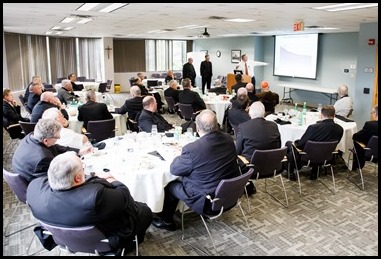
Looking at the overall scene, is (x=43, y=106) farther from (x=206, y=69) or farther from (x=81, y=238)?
(x=206, y=69)

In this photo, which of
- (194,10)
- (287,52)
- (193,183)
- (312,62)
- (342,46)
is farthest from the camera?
(287,52)

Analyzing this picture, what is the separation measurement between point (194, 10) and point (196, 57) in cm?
1190

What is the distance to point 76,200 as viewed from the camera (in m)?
2.35

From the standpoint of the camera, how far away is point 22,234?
12.2ft

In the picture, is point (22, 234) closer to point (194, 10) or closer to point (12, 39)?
point (194, 10)

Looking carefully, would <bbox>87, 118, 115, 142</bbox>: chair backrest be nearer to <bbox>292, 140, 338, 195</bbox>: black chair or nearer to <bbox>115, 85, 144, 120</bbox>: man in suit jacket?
<bbox>115, 85, 144, 120</bbox>: man in suit jacket

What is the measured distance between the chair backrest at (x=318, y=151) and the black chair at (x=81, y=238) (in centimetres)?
291

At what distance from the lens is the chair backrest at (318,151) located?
4461mm

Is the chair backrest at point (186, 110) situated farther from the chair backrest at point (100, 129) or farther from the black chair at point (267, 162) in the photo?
the black chair at point (267, 162)

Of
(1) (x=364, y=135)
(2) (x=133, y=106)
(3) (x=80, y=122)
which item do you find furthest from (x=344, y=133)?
(3) (x=80, y=122)

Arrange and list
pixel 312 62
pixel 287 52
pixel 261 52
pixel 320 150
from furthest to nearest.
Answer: pixel 261 52 < pixel 287 52 < pixel 312 62 < pixel 320 150

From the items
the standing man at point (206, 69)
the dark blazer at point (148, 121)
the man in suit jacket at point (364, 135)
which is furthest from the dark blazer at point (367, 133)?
the standing man at point (206, 69)

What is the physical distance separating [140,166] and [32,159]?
987mm

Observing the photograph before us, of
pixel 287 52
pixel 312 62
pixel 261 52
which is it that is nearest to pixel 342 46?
pixel 312 62
